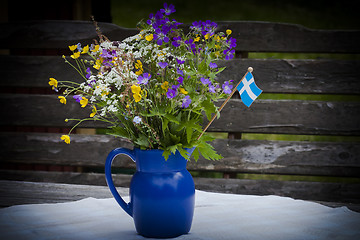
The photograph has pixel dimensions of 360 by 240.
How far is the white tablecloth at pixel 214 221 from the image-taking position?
911 millimetres

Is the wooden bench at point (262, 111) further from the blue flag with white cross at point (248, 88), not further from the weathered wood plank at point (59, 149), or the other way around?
the blue flag with white cross at point (248, 88)

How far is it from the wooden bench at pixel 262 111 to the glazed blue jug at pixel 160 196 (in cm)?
118

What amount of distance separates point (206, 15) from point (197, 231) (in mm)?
2542

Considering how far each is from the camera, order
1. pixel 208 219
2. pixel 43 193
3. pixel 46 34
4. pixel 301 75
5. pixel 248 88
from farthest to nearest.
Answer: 1. pixel 46 34
2. pixel 301 75
3. pixel 43 193
4. pixel 208 219
5. pixel 248 88

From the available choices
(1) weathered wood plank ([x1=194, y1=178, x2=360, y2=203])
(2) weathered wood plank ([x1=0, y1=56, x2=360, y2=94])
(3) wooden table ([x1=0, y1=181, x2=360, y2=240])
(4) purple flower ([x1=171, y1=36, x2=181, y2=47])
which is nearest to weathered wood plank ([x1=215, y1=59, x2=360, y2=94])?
(2) weathered wood plank ([x1=0, y1=56, x2=360, y2=94])

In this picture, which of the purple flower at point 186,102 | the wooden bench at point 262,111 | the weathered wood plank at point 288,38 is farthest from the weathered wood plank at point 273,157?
the purple flower at point 186,102

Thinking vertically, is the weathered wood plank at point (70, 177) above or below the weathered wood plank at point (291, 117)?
below

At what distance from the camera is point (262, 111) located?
2031mm

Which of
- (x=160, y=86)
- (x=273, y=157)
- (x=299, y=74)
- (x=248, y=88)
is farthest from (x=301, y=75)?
(x=160, y=86)

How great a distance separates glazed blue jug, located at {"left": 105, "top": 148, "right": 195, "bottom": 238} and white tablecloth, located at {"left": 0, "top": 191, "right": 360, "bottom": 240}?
0.11 ft

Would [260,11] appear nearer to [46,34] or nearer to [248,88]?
[46,34]

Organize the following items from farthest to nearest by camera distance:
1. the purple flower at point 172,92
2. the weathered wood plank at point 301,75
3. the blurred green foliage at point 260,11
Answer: the blurred green foliage at point 260,11
the weathered wood plank at point 301,75
the purple flower at point 172,92

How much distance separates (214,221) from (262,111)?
112cm

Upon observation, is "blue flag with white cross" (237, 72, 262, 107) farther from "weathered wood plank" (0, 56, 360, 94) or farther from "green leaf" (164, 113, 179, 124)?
"weathered wood plank" (0, 56, 360, 94)
